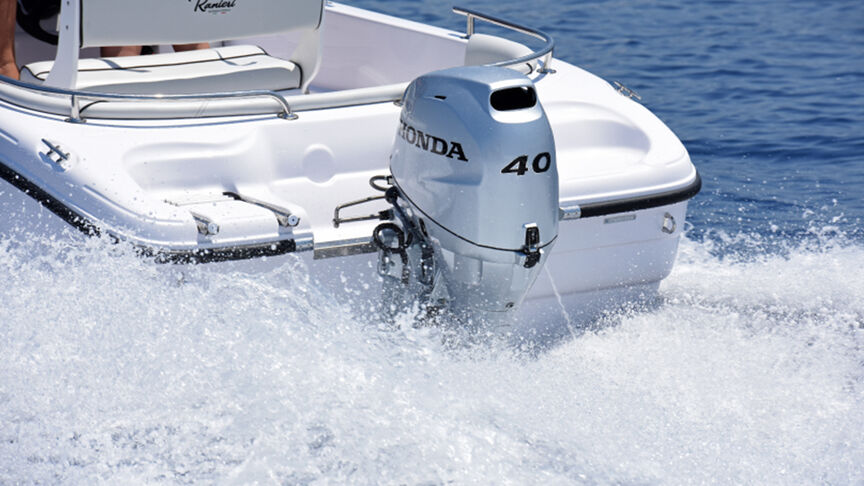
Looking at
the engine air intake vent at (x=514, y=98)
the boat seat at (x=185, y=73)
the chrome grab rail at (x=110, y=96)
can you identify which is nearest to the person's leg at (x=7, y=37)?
the boat seat at (x=185, y=73)

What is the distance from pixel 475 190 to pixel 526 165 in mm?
120

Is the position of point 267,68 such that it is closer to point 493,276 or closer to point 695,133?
point 493,276

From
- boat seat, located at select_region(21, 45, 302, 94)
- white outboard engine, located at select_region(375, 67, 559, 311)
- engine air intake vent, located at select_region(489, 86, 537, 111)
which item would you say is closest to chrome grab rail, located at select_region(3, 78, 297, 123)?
boat seat, located at select_region(21, 45, 302, 94)

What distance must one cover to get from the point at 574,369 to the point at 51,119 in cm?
143

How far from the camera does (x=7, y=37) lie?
3.29 meters

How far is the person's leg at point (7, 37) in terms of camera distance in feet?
10.7

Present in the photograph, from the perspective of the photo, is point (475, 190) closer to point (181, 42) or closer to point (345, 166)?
point (345, 166)

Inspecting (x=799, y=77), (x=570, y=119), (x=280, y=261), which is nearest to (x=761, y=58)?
(x=799, y=77)

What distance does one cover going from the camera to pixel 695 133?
5465mm

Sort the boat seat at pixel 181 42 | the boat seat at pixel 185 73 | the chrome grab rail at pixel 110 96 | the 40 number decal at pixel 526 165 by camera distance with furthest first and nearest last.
A: the boat seat at pixel 185 73 < the boat seat at pixel 181 42 < the chrome grab rail at pixel 110 96 < the 40 number decal at pixel 526 165

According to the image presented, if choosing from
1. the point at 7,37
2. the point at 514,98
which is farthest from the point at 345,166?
the point at 7,37

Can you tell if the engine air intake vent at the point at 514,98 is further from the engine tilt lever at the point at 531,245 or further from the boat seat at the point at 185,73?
the boat seat at the point at 185,73

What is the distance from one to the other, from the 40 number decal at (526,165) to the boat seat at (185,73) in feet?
4.03

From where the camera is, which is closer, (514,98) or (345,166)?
(514,98)
